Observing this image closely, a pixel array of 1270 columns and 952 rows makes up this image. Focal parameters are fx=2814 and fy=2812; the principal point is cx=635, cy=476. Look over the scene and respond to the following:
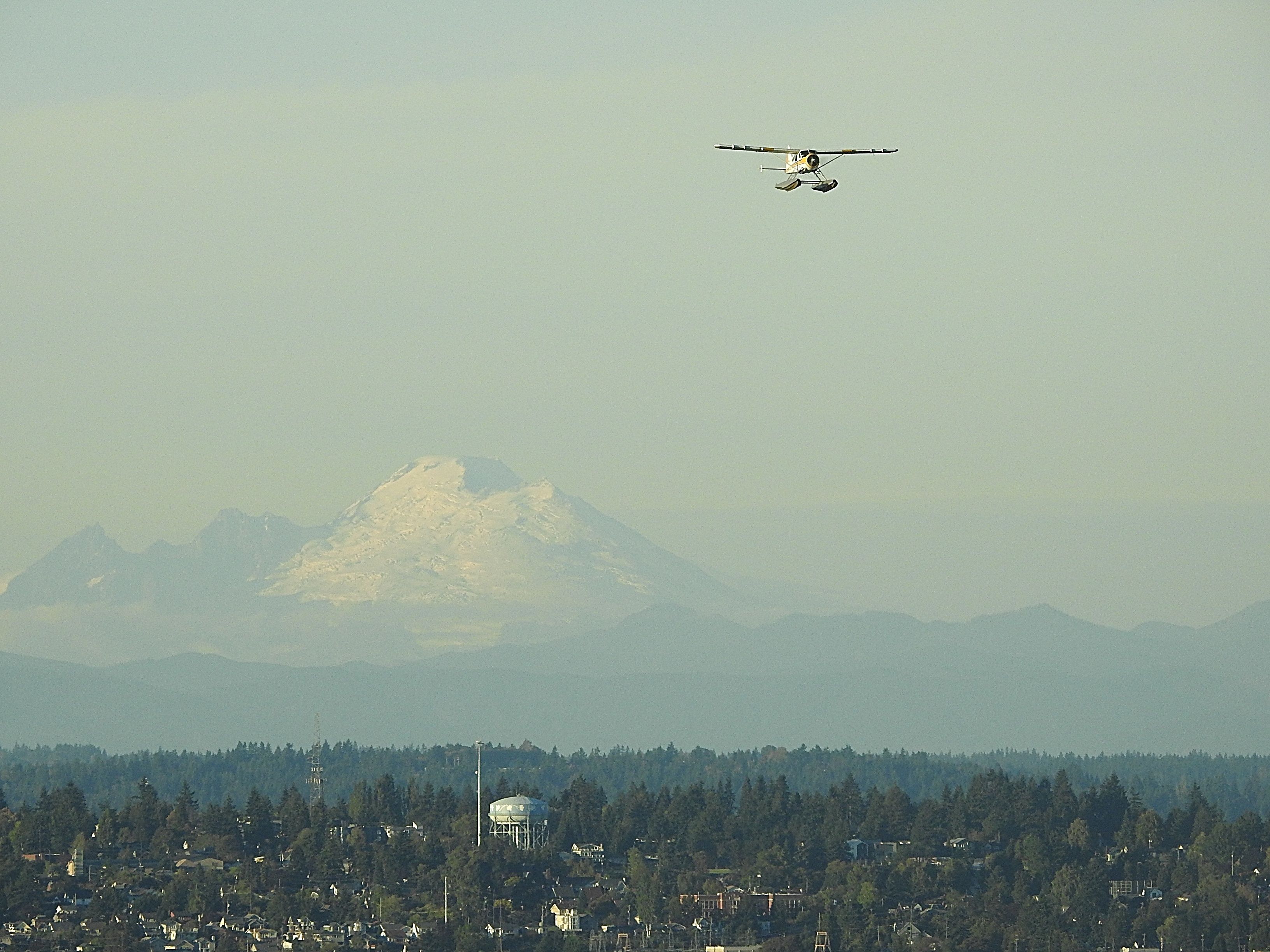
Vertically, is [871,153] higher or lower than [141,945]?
higher

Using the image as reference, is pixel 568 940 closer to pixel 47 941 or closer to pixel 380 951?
pixel 380 951

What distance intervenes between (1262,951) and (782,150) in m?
127

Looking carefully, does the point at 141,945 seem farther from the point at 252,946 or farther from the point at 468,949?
the point at 468,949

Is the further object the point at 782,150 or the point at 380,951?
the point at 380,951

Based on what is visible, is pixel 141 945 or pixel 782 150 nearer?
pixel 782 150

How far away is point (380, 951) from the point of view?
197 m

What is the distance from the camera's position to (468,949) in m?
194

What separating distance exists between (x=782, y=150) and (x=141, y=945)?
119 metres

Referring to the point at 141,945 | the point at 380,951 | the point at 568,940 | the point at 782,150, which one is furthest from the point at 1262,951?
the point at 782,150

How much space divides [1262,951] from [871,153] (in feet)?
419

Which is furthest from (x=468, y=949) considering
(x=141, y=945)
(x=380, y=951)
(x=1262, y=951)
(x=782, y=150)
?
(x=782, y=150)

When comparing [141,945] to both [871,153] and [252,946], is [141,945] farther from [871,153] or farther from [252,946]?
[871,153]

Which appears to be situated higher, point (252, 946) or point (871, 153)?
point (871, 153)

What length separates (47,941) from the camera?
19812 centimetres
